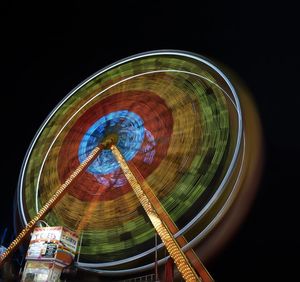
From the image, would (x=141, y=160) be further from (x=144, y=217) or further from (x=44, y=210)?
(x=44, y=210)

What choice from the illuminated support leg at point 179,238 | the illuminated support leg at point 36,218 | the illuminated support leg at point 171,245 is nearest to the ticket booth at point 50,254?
the illuminated support leg at point 36,218

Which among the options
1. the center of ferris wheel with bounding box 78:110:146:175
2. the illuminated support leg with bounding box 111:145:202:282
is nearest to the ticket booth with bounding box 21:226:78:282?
the center of ferris wheel with bounding box 78:110:146:175

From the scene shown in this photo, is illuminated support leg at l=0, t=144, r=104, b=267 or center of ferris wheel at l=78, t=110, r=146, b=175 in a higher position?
center of ferris wheel at l=78, t=110, r=146, b=175

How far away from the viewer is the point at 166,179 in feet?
37.9

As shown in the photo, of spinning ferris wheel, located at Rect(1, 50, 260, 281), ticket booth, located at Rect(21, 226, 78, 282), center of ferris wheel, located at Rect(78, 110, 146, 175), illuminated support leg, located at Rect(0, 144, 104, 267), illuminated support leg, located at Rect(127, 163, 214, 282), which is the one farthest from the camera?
center of ferris wheel, located at Rect(78, 110, 146, 175)

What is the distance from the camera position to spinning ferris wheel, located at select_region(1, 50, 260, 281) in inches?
378

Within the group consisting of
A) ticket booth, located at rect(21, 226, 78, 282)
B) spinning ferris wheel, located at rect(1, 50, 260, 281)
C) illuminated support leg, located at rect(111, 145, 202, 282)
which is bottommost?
illuminated support leg, located at rect(111, 145, 202, 282)

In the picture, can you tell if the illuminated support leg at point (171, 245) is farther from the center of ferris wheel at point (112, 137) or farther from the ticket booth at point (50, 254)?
the ticket booth at point (50, 254)

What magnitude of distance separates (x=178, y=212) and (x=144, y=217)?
1.55 metres

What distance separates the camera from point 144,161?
12.2 m

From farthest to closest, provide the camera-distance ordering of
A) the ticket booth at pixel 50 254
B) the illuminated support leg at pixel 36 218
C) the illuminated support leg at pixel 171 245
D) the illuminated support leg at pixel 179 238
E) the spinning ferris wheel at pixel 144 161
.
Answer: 1. the ticket booth at pixel 50 254
2. the illuminated support leg at pixel 36 218
3. the spinning ferris wheel at pixel 144 161
4. the illuminated support leg at pixel 179 238
5. the illuminated support leg at pixel 171 245

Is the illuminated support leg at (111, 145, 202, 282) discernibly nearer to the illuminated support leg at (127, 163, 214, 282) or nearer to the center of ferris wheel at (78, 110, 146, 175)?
the illuminated support leg at (127, 163, 214, 282)

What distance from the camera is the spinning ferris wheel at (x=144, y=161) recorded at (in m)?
9.61

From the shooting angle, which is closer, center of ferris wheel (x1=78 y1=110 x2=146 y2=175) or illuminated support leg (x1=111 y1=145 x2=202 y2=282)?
illuminated support leg (x1=111 y1=145 x2=202 y2=282)
